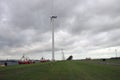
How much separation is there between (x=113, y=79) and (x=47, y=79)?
23.2 ft

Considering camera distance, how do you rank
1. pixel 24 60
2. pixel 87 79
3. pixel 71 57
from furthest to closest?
pixel 71 57, pixel 24 60, pixel 87 79

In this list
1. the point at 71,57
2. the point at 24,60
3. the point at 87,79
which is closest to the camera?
the point at 87,79

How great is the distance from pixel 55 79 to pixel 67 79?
4.16ft

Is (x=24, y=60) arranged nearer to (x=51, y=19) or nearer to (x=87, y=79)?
(x=51, y=19)

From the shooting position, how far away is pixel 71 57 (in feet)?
647

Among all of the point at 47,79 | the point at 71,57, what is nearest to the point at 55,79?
the point at 47,79

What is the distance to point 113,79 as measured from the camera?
918 inches

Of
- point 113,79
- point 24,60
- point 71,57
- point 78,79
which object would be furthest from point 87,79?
point 71,57

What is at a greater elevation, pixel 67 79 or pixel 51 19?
pixel 51 19

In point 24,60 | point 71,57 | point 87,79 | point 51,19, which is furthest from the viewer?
point 71,57

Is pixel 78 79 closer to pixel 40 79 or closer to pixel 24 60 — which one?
pixel 40 79

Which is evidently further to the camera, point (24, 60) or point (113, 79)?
point (24, 60)

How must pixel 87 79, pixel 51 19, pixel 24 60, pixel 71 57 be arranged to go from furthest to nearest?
pixel 71 57 → pixel 24 60 → pixel 51 19 → pixel 87 79

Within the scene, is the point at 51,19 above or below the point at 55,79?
above
